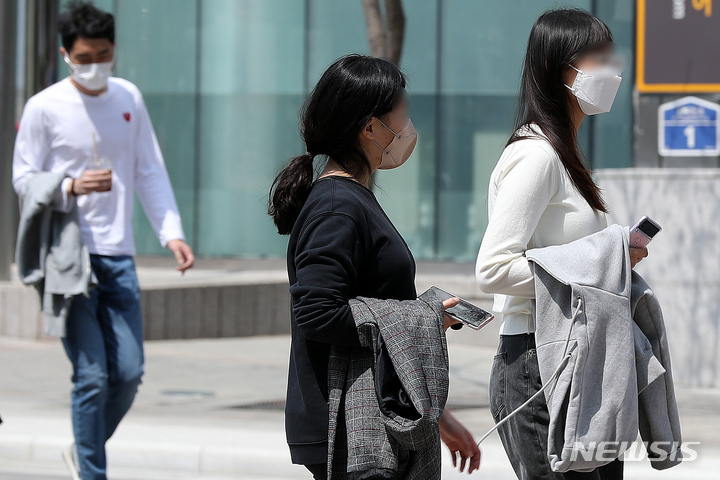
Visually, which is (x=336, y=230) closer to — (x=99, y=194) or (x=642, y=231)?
(x=642, y=231)

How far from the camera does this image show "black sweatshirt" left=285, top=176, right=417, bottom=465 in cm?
258

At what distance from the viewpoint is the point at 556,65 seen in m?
3.10

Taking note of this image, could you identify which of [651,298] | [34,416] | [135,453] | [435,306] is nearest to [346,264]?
[435,306]

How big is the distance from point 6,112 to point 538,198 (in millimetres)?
9116

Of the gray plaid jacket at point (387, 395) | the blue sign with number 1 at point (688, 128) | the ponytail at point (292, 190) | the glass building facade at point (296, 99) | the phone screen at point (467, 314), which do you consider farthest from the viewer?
the glass building facade at point (296, 99)

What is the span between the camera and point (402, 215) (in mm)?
16172

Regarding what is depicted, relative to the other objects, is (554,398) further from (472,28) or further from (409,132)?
(472,28)

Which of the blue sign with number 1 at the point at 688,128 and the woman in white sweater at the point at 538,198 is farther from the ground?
the blue sign with number 1 at the point at 688,128

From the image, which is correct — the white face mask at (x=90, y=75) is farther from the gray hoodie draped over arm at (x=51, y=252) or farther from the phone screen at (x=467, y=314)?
the phone screen at (x=467, y=314)

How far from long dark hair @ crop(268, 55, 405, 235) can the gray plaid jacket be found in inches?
14.2

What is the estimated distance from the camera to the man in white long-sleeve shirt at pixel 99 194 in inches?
186

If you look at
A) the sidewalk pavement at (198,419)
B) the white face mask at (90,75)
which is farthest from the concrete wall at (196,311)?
the white face mask at (90,75)

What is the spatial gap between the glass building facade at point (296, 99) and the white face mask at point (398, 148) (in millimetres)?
12172

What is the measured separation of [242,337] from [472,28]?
6333 millimetres
